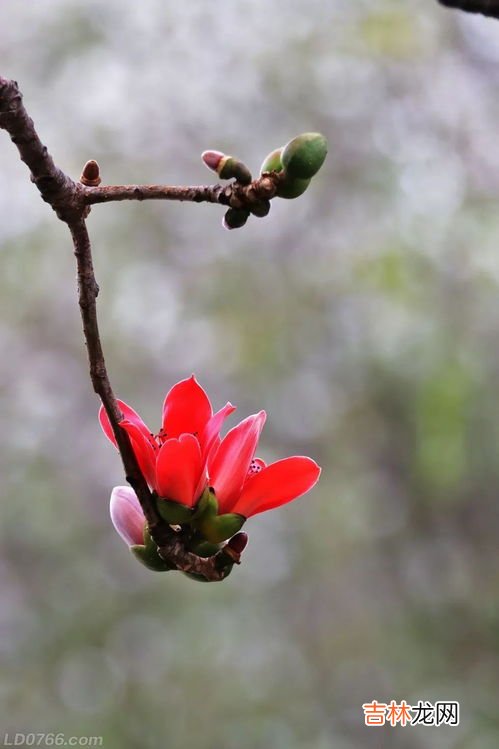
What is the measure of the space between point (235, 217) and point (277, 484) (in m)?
0.21

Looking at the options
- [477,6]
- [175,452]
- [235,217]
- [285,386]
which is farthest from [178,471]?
[285,386]

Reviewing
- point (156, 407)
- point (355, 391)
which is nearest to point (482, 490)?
point (355, 391)

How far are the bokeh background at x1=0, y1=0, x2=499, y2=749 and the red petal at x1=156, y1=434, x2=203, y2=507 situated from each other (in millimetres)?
1779

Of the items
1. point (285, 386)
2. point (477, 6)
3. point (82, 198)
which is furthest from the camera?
point (285, 386)

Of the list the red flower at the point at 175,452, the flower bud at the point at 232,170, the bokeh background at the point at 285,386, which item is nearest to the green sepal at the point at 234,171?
the flower bud at the point at 232,170

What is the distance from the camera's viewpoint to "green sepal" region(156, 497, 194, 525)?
2.11 feet

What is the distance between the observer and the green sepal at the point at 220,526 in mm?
671

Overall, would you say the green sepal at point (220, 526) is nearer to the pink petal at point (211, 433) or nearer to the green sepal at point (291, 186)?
the pink petal at point (211, 433)

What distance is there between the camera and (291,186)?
0.60m

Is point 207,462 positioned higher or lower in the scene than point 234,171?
lower

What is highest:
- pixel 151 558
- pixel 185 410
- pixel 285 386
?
pixel 285 386

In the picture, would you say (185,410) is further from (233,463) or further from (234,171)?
(234,171)

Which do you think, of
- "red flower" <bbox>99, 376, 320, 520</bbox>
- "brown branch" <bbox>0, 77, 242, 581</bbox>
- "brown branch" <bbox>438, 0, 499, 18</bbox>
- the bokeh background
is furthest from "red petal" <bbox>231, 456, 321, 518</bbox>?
the bokeh background

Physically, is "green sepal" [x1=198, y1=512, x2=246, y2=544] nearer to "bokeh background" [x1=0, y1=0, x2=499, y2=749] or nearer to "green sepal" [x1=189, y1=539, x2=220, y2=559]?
"green sepal" [x1=189, y1=539, x2=220, y2=559]
